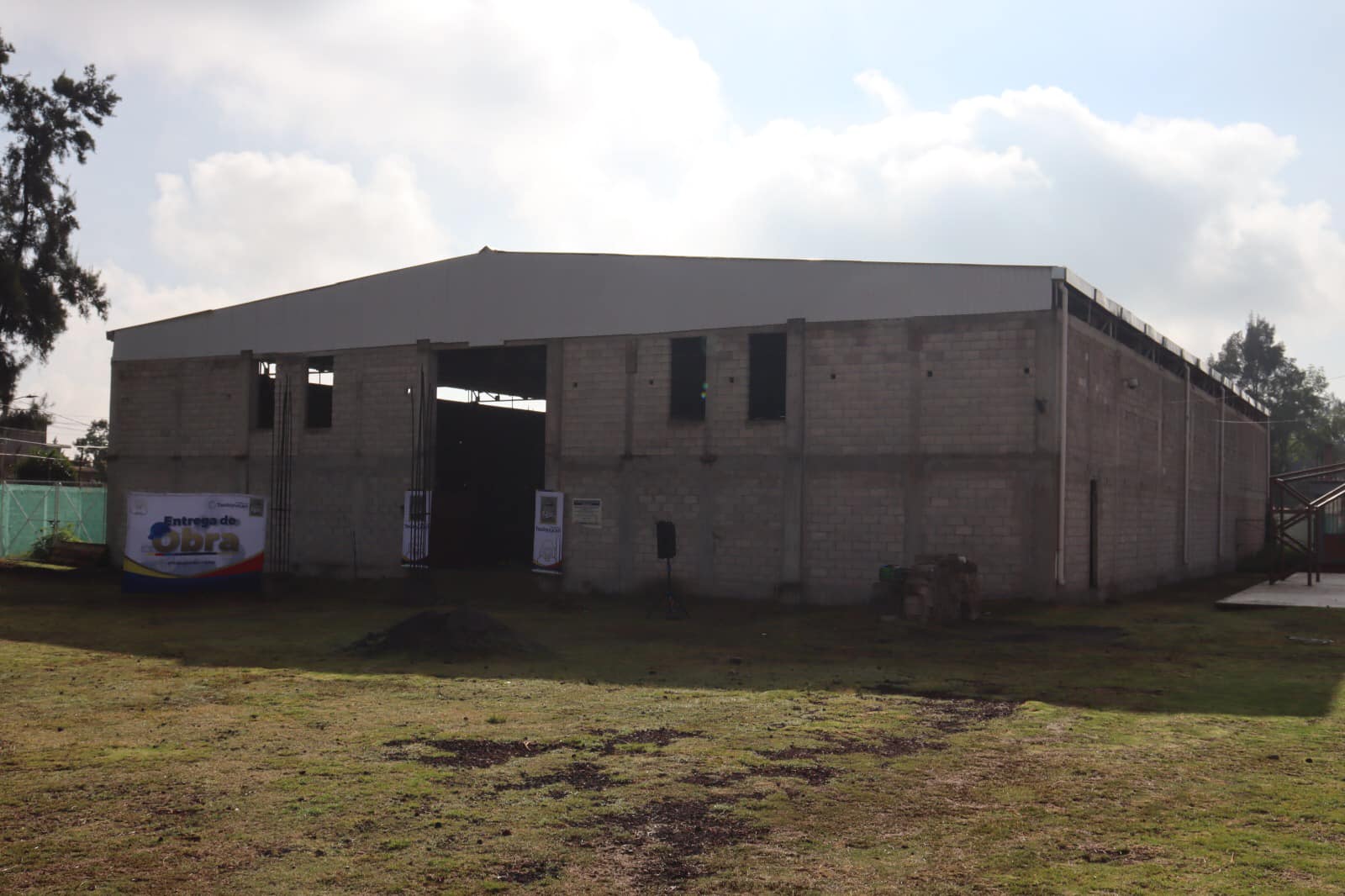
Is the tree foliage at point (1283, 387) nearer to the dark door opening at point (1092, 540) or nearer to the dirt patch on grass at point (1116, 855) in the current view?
the dark door opening at point (1092, 540)

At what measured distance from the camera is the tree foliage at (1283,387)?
255 feet

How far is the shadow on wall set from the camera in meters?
12.8

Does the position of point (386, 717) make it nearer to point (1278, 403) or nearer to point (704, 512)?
point (704, 512)

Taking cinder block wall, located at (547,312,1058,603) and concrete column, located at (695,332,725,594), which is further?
concrete column, located at (695,332,725,594)

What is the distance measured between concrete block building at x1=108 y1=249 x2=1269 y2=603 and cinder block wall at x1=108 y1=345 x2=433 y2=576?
0.24 ft

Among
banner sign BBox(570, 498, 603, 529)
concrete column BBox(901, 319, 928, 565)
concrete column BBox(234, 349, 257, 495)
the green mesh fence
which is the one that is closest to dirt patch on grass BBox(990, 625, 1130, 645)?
concrete column BBox(901, 319, 928, 565)

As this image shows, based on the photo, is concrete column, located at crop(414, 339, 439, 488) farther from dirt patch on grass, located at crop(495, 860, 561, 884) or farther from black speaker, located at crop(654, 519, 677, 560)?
dirt patch on grass, located at crop(495, 860, 561, 884)

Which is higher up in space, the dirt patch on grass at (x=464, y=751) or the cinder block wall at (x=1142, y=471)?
the cinder block wall at (x=1142, y=471)

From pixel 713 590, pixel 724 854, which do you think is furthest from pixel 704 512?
pixel 724 854

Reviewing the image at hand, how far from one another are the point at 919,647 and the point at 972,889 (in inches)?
436

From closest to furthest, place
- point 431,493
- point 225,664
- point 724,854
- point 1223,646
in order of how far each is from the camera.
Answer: point 724,854 → point 225,664 → point 1223,646 → point 431,493

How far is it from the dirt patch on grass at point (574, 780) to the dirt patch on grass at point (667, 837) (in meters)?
0.68

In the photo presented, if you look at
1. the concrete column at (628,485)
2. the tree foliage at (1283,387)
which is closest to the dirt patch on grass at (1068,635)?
the concrete column at (628,485)

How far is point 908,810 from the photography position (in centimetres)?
724
